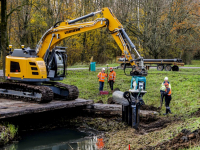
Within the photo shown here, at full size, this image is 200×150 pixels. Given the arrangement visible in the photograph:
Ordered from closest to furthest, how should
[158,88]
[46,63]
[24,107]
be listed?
1. [24,107]
2. [46,63]
3. [158,88]

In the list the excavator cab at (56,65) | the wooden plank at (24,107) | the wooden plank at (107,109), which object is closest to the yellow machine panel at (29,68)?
the excavator cab at (56,65)

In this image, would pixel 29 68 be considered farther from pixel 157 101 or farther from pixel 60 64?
pixel 157 101

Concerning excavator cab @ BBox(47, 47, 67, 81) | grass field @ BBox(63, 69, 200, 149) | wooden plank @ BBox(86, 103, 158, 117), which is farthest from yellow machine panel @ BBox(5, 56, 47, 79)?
grass field @ BBox(63, 69, 200, 149)

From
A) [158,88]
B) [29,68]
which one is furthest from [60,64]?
[158,88]

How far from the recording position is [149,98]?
51.7 feet

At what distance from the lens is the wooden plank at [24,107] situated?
10.0 meters

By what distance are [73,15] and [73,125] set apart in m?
30.6

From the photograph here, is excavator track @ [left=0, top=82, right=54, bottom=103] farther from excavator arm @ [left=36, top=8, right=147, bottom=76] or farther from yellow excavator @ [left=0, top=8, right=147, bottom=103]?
excavator arm @ [left=36, top=8, right=147, bottom=76]

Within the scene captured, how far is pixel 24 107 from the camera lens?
35.9 feet

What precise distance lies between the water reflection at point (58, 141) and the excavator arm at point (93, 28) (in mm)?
3357

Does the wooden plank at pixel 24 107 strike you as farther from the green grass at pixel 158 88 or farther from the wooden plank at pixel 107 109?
the green grass at pixel 158 88

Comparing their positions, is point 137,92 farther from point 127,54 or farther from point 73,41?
point 73,41

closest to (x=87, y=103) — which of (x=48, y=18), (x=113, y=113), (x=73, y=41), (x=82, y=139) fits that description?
(x=113, y=113)

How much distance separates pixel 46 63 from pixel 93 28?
Answer: 293 cm
